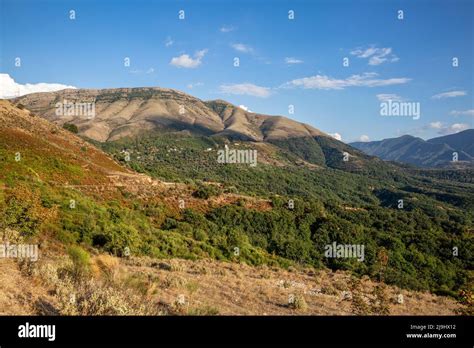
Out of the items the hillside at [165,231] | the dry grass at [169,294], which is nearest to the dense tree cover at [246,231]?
the hillside at [165,231]

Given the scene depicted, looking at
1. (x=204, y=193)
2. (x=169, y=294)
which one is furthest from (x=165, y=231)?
(x=169, y=294)

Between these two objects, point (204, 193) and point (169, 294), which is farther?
point (204, 193)

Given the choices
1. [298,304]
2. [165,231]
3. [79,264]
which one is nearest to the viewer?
[79,264]

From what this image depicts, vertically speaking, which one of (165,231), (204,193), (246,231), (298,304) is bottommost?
(246,231)

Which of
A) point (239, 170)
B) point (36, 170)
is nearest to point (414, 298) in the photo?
point (36, 170)

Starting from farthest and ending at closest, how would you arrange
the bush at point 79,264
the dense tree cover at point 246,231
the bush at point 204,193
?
the bush at point 204,193
the dense tree cover at point 246,231
the bush at point 79,264

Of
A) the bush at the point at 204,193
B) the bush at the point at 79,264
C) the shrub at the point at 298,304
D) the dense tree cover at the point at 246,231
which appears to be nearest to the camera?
the bush at the point at 79,264

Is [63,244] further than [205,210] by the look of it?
No

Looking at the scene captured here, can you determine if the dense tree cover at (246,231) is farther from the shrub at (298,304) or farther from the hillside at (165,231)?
the shrub at (298,304)

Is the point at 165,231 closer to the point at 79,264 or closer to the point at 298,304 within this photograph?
the point at 79,264

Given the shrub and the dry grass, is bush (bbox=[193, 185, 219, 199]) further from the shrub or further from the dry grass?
the shrub
